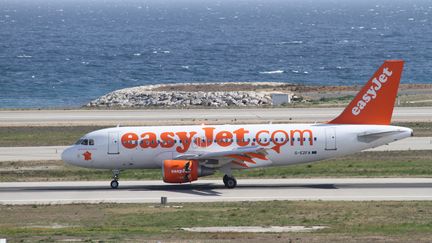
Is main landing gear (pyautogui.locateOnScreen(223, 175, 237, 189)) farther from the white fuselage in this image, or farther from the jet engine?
the jet engine

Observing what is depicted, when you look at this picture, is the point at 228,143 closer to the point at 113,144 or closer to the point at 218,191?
the point at 218,191

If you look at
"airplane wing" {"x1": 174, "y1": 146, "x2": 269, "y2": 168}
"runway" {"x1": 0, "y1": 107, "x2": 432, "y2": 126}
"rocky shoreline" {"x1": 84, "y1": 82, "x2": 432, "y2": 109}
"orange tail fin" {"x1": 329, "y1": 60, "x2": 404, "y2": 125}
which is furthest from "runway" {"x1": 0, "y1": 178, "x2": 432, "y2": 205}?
"rocky shoreline" {"x1": 84, "y1": 82, "x2": 432, "y2": 109}

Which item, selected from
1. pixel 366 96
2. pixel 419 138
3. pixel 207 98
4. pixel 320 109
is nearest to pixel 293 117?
pixel 320 109

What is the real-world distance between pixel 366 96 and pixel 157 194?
13.1 m

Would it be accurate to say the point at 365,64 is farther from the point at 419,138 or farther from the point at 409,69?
the point at 419,138

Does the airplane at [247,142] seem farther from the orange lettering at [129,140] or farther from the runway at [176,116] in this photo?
the runway at [176,116]

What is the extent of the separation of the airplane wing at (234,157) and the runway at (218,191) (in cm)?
140

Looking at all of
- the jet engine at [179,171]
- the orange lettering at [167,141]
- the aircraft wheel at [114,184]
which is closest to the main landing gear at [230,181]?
the jet engine at [179,171]

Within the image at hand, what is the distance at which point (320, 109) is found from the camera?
91375 mm

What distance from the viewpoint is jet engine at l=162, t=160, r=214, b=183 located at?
55500 mm

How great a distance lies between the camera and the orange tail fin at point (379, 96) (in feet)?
187

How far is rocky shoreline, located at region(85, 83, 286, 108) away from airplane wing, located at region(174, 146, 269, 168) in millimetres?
44334

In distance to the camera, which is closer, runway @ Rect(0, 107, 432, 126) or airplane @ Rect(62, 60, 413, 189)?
airplane @ Rect(62, 60, 413, 189)

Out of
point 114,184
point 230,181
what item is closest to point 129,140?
point 114,184
